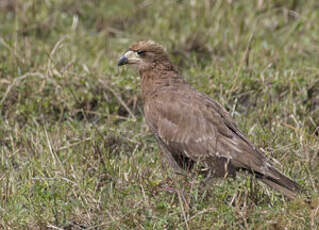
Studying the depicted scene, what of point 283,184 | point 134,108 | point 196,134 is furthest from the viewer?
point 134,108

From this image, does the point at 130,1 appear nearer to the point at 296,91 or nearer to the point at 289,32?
the point at 289,32

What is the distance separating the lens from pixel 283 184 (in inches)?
194

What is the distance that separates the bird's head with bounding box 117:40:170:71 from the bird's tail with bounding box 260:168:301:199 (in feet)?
4.97

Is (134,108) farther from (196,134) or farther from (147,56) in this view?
(196,134)

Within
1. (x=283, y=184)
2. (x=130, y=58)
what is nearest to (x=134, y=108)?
(x=130, y=58)

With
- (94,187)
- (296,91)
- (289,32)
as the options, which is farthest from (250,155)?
(289,32)

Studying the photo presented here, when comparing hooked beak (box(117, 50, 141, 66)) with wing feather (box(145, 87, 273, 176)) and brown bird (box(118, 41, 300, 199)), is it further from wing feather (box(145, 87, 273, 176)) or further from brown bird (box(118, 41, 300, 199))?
wing feather (box(145, 87, 273, 176))

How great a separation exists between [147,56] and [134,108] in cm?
84

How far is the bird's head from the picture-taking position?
6031 millimetres

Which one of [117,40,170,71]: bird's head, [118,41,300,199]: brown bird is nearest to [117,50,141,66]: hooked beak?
[117,40,170,71]: bird's head

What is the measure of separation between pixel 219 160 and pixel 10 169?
64.9 inches

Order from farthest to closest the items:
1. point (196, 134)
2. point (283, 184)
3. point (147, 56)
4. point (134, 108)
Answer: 1. point (134, 108)
2. point (147, 56)
3. point (196, 134)
4. point (283, 184)

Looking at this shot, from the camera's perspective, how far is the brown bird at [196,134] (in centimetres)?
513

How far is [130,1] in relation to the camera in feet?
29.0
